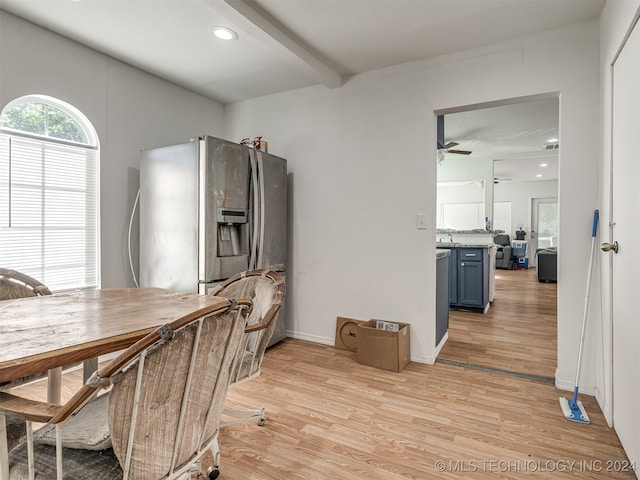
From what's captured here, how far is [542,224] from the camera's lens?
432 inches

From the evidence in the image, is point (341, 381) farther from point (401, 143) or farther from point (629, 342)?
point (401, 143)

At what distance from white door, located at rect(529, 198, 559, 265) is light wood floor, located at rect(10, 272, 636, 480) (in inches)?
388

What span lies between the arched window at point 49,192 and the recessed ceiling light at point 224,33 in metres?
1.27

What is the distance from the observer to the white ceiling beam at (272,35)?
2.14 meters

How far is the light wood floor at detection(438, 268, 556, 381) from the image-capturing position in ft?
9.64

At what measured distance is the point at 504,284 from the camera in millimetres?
7281

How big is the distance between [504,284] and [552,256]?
1.14 m

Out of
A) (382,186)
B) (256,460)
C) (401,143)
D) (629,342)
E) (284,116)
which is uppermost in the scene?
(284,116)

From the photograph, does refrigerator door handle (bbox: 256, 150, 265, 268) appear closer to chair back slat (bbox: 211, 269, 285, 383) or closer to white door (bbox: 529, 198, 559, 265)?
chair back slat (bbox: 211, 269, 285, 383)

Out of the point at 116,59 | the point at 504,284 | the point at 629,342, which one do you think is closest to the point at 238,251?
the point at 116,59

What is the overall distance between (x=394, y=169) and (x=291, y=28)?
1.35m

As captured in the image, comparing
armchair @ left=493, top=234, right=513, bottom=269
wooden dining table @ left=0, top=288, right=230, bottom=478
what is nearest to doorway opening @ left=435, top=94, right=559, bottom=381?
armchair @ left=493, top=234, right=513, bottom=269

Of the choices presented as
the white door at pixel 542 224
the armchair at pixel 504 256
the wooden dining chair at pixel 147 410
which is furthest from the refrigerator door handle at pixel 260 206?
the white door at pixel 542 224

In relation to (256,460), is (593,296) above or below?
above
